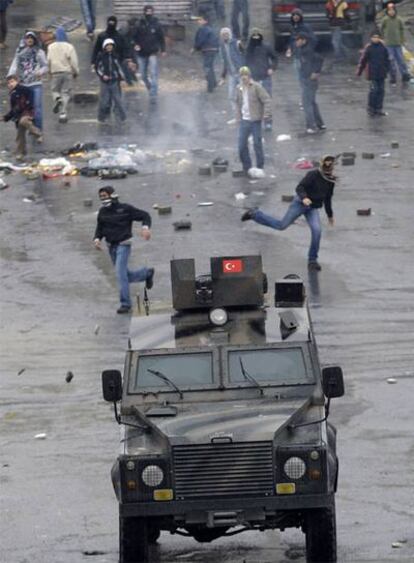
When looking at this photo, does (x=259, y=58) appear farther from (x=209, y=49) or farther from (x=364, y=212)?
(x=364, y=212)

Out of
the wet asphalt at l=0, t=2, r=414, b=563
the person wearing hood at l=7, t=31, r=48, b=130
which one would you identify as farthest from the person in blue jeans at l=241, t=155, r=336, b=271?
the person wearing hood at l=7, t=31, r=48, b=130

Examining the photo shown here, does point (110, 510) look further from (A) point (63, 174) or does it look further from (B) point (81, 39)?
(B) point (81, 39)

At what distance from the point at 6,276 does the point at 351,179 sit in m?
7.37

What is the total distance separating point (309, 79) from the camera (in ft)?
105

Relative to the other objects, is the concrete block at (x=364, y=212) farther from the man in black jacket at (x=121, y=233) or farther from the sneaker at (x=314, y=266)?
the man in black jacket at (x=121, y=233)

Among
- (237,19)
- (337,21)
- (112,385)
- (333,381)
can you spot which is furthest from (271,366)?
(237,19)

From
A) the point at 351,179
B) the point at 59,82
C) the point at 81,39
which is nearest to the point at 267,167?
the point at 351,179

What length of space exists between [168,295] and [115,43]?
42.9 ft

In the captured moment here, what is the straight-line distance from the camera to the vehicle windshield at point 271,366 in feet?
45.5

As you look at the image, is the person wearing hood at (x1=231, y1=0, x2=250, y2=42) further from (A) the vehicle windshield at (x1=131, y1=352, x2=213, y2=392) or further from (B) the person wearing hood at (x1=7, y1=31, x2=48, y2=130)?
(A) the vehicle windshield at (x1=131, y1=352, x2=213, y2=392)

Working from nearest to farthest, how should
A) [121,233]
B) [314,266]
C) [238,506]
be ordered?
[238,506], [121,233], [314,266]

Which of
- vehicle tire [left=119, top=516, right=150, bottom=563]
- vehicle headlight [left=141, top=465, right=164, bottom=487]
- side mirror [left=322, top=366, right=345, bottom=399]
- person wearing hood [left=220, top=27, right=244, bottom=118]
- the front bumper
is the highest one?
side mirror [left=322, top=366, right=345, bottom=399]

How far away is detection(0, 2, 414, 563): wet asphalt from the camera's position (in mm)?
14781

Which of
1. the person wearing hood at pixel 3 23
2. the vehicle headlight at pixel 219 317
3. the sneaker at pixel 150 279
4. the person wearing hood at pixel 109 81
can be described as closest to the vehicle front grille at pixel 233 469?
the vehicle headlight at pixel 219 317
